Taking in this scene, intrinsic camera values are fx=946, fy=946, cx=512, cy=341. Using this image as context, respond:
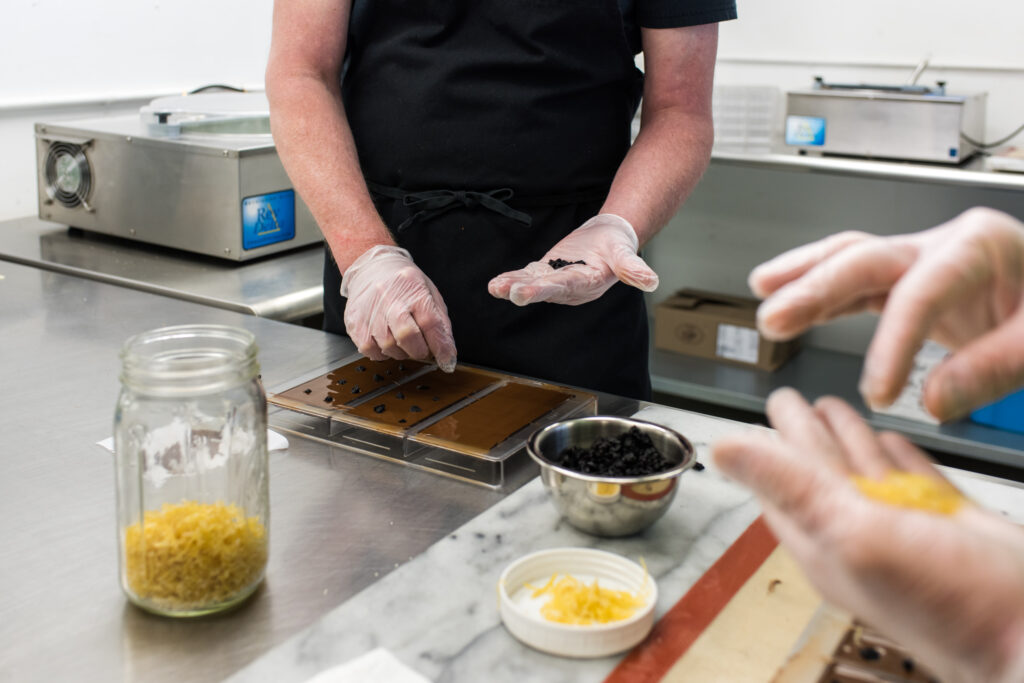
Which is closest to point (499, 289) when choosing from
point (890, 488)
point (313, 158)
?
point (313, 158)

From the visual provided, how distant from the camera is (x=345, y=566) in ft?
3.25

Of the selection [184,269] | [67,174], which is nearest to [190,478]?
[184,269]

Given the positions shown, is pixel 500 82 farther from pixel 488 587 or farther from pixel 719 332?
pixel 719 332

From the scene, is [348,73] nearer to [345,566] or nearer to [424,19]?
[424,19]

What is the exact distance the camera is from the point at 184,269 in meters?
2.28

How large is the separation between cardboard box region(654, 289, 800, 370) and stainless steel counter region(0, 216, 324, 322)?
1.41 meters

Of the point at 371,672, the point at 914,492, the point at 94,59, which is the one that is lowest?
the point at 371,672

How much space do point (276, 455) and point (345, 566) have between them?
30 cm

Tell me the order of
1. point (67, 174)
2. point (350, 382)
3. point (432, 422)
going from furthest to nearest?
point (67, 174), point (350, 382), point (432, 422)

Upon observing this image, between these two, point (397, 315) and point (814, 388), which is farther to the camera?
point (814, 388)

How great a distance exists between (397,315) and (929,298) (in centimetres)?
84

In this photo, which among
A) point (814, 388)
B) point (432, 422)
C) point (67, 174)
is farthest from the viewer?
point (814, 388)

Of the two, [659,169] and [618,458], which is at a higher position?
[659,169]

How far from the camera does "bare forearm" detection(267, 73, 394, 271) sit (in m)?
1.54
